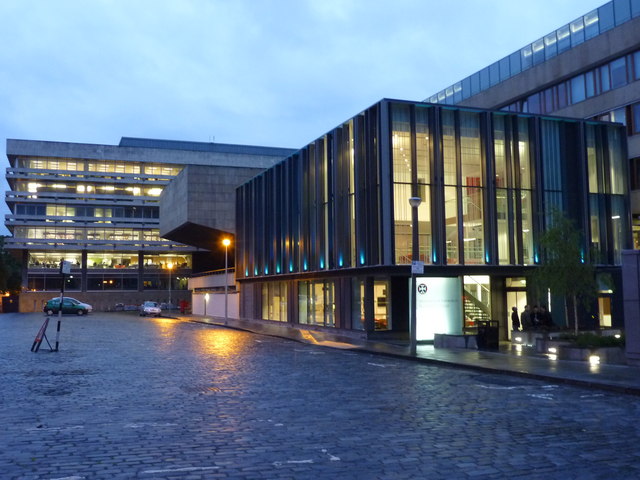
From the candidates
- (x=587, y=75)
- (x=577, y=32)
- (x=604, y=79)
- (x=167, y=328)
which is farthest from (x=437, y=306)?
(x=577, y=32)

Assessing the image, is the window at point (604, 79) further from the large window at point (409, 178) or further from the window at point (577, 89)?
the large window at point (409, 178)

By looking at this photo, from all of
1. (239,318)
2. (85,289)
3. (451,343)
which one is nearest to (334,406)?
(451,343)

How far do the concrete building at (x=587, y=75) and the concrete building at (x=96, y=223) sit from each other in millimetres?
58606

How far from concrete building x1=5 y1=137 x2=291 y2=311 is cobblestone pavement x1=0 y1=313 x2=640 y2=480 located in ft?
268

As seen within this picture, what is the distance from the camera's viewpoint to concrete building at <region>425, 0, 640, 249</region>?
39.4 m

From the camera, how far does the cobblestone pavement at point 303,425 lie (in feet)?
23.6

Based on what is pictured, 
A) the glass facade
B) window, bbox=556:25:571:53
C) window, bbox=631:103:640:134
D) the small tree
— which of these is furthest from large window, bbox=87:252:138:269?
the small tree

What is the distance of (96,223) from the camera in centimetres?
9975

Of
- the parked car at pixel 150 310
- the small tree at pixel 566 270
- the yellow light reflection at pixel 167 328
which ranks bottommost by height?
the yellow light reflection at pixel 167 328

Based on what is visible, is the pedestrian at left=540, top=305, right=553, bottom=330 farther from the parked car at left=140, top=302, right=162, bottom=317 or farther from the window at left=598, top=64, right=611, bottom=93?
the parked car at left=140, top=302, right=162, bottom=317

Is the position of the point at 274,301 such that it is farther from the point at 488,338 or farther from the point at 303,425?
the point at 303,425

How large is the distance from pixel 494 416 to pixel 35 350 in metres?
17.8

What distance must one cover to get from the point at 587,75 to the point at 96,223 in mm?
79099

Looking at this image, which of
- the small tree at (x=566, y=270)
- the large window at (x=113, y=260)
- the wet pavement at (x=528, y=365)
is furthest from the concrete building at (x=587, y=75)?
the large window at (x=113, y=260)
